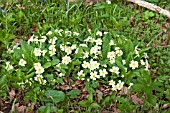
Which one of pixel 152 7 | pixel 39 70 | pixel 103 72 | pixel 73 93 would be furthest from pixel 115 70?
pixel 152 7

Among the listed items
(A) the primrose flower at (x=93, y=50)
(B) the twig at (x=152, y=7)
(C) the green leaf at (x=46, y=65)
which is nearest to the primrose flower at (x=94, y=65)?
(A) the primrose flower at (x=93, y=50)

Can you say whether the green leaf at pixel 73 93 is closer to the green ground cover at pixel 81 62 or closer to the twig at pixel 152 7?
the green ground cover at pixel 81 62

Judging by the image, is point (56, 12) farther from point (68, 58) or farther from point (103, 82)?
point (103, 82)

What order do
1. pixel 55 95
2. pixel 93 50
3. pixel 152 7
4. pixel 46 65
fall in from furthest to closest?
1. pixel 152 7
2. pixel 93 50
3. pixel 46 65
4. pixel 55 95

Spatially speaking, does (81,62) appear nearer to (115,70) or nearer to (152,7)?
(115,70)

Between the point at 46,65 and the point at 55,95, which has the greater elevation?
the point at 46,65

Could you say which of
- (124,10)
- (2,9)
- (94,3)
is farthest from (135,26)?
(2,9)

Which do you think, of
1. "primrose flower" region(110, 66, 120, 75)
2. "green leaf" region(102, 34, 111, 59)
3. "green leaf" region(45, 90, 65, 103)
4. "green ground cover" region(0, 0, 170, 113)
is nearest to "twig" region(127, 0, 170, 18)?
"green ground cover" region(0, 0, 170, 113)

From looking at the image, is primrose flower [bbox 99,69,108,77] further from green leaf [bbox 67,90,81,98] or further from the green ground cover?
green leaf [bbox 67,90,81,98]
